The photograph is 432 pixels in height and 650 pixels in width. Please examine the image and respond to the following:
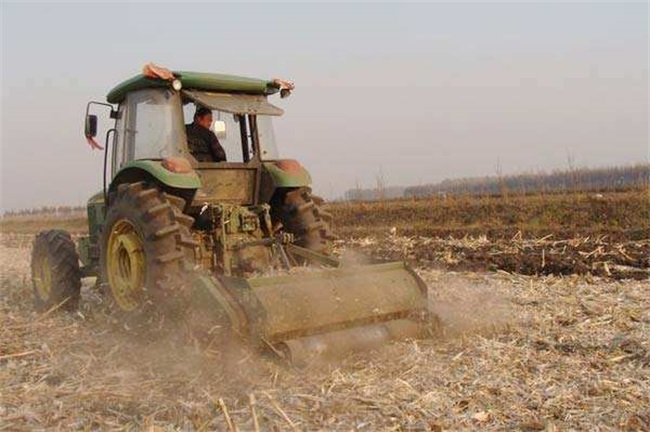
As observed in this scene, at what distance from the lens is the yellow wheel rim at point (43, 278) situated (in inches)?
293

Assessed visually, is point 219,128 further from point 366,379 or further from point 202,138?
point 366,379

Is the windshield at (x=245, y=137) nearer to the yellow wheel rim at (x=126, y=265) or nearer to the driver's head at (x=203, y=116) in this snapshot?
the driver's head at (x=203, y=116)

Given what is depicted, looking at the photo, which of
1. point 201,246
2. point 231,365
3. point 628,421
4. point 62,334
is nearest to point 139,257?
point 201,246

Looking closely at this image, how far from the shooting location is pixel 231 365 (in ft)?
15.2

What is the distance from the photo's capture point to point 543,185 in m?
22.4

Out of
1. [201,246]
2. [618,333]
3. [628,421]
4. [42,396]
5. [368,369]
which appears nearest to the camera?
[628,421]

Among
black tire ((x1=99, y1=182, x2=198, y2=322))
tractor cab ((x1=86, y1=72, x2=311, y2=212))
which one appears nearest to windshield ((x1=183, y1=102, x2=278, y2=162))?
tractor cab ((x1=86, y1=72, x2=311, y2=212))

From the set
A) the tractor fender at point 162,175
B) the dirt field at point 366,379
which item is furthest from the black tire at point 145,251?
the dirt field at point 366,379

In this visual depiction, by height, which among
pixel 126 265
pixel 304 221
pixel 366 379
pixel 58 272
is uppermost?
pixel 304 221

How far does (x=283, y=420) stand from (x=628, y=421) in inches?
75.0

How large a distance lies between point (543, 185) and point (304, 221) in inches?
696

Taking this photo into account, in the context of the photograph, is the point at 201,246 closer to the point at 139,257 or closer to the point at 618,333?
the point at 139,257

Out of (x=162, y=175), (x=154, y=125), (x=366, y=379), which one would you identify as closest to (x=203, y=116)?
(x=154, y=125)

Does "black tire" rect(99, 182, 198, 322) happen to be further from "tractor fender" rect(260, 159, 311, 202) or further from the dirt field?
"tractor fender" rect(260, 159, 311, 202)
